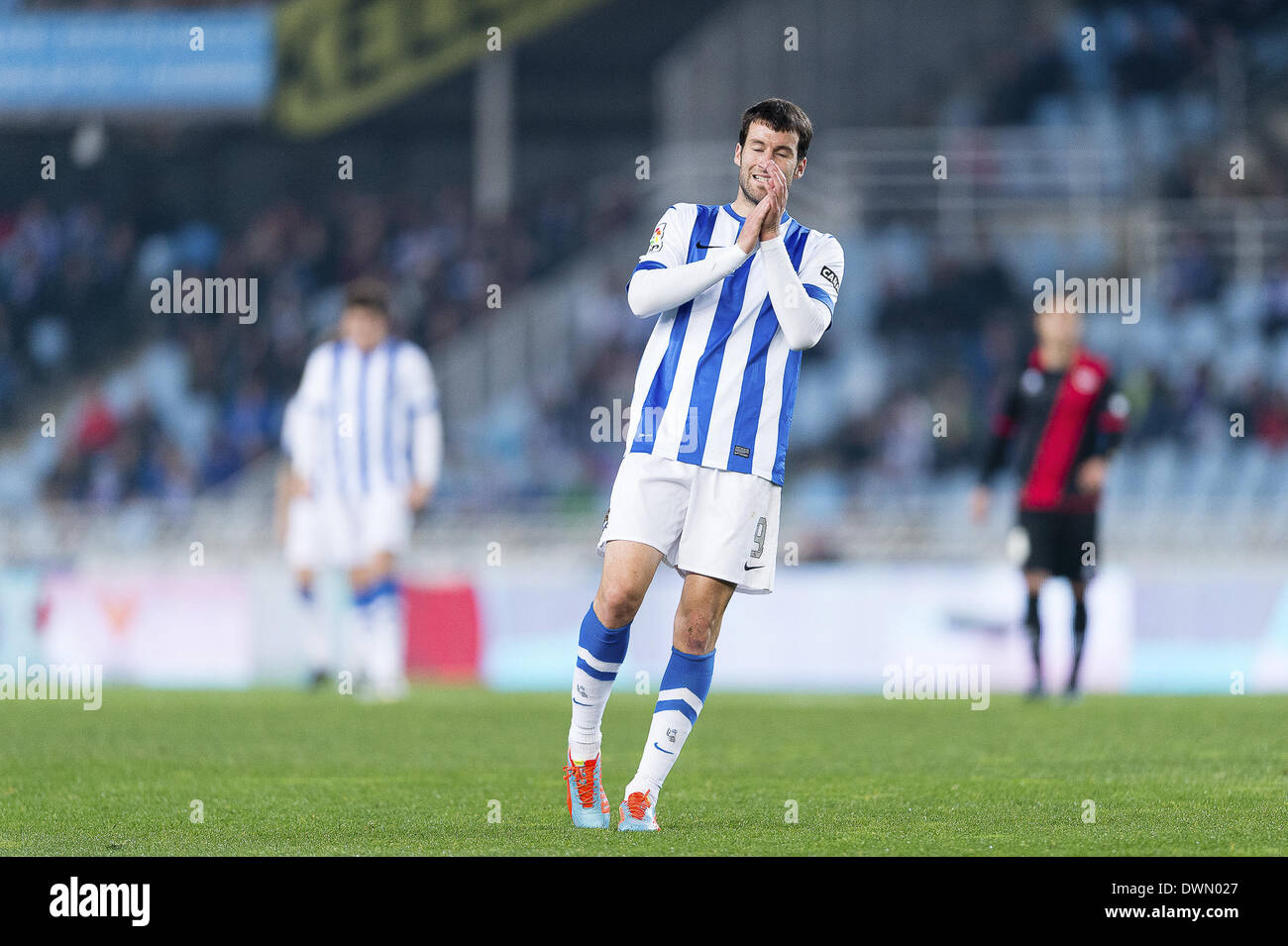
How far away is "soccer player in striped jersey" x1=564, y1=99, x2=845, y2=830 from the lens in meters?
5.66

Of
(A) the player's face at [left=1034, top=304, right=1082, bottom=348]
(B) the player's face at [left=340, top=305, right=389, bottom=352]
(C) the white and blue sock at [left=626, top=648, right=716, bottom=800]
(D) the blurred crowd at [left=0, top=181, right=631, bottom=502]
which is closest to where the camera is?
(C) the white and blue sock at [left=626, top=648, right=716, bottom=800]

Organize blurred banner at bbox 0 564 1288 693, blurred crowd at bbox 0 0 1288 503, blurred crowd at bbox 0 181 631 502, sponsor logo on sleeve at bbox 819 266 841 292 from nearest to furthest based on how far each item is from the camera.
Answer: sponsor logo on sleeve at bbox 819 266 841 292 < blurred banner at bbox 0 564 1288 693 < blurred crowd at bbox 0 0 1288 503 < blurred crowd at bbox 0 181 631 502

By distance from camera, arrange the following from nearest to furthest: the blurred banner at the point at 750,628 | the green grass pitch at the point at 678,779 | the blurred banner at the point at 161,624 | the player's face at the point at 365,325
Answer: the green grass pitch at the point at 678,779 < the player's face at the point at 365,325 < the blurred banner at the point at 750,628 < the blurred banner at the point at 161,624

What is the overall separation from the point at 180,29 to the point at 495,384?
16.9 ft

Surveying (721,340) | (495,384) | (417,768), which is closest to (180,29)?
(495,384)

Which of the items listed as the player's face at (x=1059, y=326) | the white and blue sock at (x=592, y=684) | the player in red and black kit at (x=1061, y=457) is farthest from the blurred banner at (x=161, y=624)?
the white and blue sock at (x=592, y=684)

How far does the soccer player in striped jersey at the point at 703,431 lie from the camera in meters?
5.66

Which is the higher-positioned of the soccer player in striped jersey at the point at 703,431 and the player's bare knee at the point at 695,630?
the soccer player in striped jersey at the point at 703,431

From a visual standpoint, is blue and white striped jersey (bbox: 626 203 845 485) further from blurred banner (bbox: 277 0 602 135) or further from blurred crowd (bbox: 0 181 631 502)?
blurred banner (bbox: 277 0 602 135)

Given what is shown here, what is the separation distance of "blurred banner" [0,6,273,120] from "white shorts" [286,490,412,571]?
9298 mm

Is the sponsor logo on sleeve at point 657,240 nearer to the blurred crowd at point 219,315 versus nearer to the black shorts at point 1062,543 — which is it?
the black shorts at point 1062,543

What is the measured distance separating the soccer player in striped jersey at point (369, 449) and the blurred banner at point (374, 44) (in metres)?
9.43

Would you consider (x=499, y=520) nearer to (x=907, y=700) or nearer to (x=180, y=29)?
(x=907, y=700)

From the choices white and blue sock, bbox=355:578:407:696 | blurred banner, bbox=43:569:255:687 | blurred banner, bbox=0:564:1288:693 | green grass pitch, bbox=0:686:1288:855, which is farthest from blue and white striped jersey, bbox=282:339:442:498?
blurred banner, bbox=43:569:255:687
